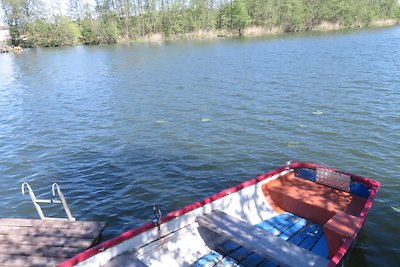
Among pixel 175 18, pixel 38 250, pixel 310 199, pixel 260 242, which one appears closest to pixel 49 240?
pixel 38 250

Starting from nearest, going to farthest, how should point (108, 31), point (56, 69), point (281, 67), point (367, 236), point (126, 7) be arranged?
point (367, 236)
point (281, 67)
point (56, 69)
point (108, 31)
point (126, 7)

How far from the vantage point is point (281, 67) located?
117 ft

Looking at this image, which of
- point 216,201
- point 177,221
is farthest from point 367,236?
point 177,221

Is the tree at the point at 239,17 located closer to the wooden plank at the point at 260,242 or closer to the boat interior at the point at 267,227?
the boat interior at the point at 267,227

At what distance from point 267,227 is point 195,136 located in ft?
30.7

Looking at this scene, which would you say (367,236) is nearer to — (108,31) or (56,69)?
(56,69)

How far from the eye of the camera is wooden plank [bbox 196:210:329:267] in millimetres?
7199

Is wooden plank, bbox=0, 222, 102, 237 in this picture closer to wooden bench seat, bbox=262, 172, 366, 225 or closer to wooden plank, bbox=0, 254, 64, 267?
wooden plank, bbox=0, 254, 64, 267

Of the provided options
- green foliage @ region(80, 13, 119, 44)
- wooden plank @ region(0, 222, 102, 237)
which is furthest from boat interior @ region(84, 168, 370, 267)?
green foliage @ region(80, 13, 119, 44)

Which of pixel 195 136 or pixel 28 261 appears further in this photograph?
pixel 195 136

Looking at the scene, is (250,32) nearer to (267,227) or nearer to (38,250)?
(267,227)

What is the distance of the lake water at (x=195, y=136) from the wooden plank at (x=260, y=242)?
2.90 metres

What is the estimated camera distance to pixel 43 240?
938cm

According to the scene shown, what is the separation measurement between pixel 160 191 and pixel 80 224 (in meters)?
3.74
